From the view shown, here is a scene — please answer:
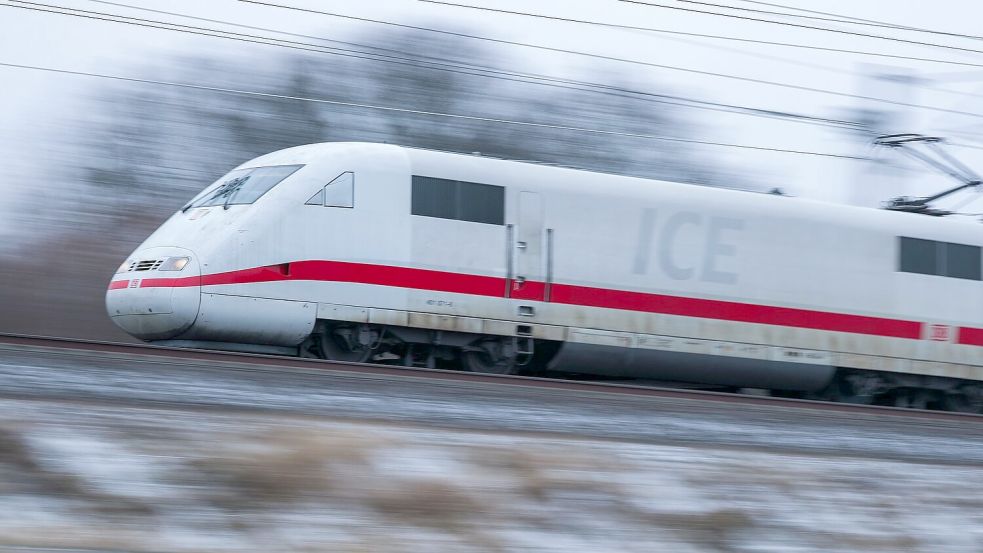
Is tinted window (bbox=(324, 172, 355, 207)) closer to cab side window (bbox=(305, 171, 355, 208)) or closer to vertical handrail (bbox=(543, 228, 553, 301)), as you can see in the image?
cab side window (bbox=(305, 171, 355, 208))

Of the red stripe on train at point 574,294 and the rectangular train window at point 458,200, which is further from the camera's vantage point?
the rectangular train window at point 458,200

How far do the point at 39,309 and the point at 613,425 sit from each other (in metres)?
11.4

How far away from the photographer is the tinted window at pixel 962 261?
579 inches

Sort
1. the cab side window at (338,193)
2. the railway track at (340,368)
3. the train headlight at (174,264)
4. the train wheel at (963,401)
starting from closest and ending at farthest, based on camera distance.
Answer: the railway track at (340,368) < the train headlight at (174,264) < the cab side window at (338,193) < the train wheel at (963,401)

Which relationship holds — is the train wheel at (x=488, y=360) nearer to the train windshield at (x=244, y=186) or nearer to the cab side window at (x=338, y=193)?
the cab side window at (x=338, y=193)

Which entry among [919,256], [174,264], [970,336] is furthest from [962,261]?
[174,264]

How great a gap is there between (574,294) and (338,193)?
118 inches

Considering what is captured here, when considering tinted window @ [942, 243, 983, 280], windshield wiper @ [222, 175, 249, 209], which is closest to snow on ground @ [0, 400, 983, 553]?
windshield wiper @ [222, 175, 249, 209]

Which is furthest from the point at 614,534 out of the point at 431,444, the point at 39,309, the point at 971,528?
the point at 39,309

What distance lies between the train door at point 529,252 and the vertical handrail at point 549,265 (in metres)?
0.04

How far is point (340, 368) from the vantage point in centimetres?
988

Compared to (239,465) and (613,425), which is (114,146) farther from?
(239,465)

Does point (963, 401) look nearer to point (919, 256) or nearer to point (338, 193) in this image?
point (919, 256)

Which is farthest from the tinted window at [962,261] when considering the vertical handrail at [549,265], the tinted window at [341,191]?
the tinted window at [341,191]
